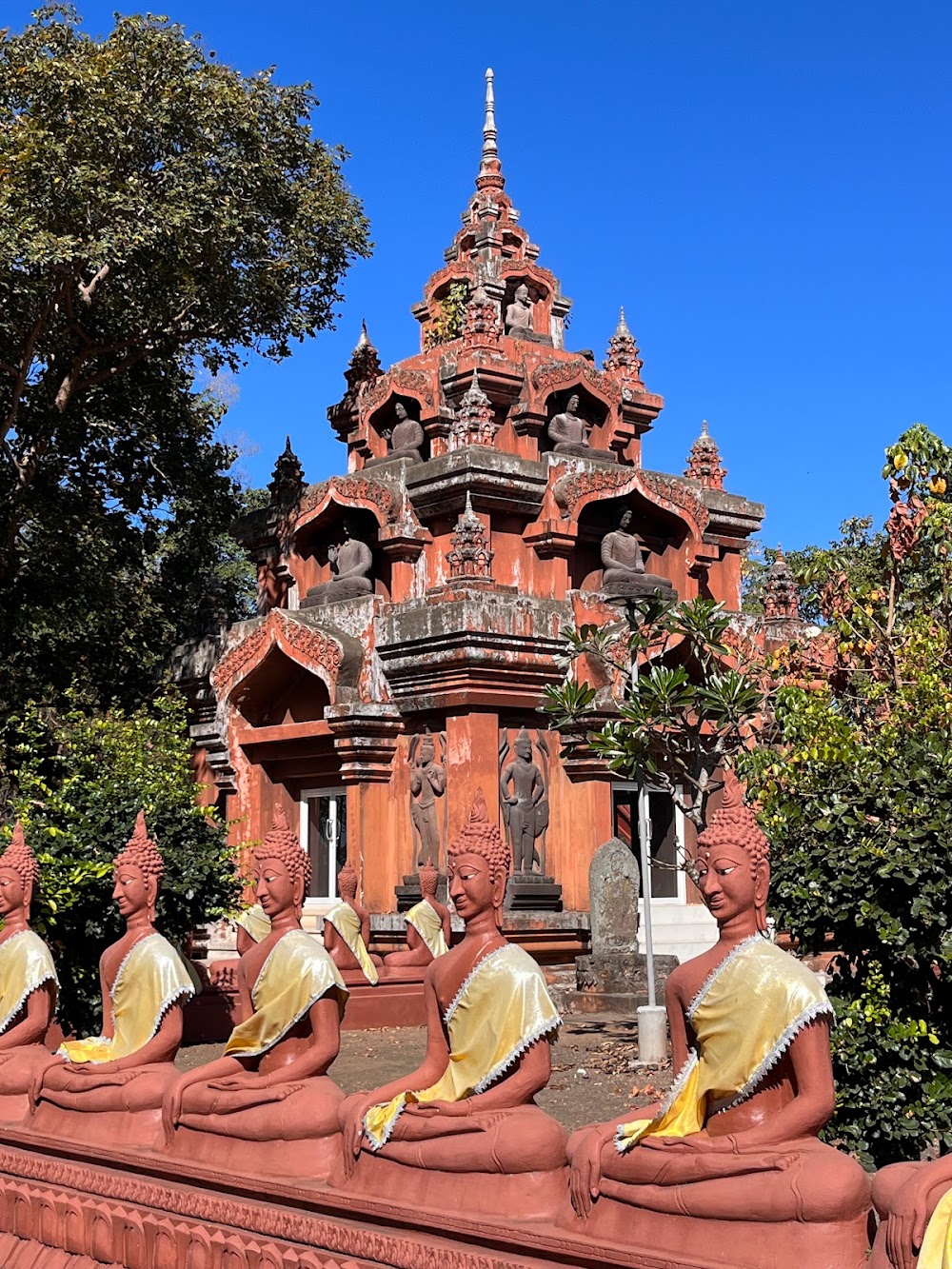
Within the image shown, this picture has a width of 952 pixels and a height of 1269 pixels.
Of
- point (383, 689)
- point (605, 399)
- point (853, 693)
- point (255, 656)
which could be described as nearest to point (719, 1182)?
point (853, 693)

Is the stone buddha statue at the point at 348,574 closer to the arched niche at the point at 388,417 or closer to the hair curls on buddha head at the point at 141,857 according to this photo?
the arched niche at the point at 388,417

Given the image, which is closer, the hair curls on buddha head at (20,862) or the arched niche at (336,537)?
the hair curls on buddha head at (20,862)

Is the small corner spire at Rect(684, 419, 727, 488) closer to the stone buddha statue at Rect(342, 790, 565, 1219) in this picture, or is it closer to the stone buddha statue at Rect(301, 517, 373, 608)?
the stone buddha statue at Rect(301, 517, 373, 608)

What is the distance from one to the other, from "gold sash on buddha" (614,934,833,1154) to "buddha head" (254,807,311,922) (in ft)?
7.52

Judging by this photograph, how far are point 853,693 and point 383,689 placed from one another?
7.03 meters

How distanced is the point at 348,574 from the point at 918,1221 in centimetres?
1683

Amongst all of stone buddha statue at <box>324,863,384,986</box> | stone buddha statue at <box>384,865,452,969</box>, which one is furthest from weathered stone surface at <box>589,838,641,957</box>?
stone buddha statue at <box>324,863,384,986</box>

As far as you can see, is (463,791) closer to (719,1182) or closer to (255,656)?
(255,656)

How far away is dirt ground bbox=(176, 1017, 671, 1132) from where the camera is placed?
438 inches

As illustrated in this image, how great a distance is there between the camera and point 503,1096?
5500mm

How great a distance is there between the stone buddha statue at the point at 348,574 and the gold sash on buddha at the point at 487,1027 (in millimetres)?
14463

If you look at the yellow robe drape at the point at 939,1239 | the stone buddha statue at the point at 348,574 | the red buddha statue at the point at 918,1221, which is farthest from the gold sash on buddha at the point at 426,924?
the yellow robe drape at the point at 939,1239

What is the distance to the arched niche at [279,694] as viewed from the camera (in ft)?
68.1

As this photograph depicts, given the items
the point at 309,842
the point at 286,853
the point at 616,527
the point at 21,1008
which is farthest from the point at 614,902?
the point at 286,853
